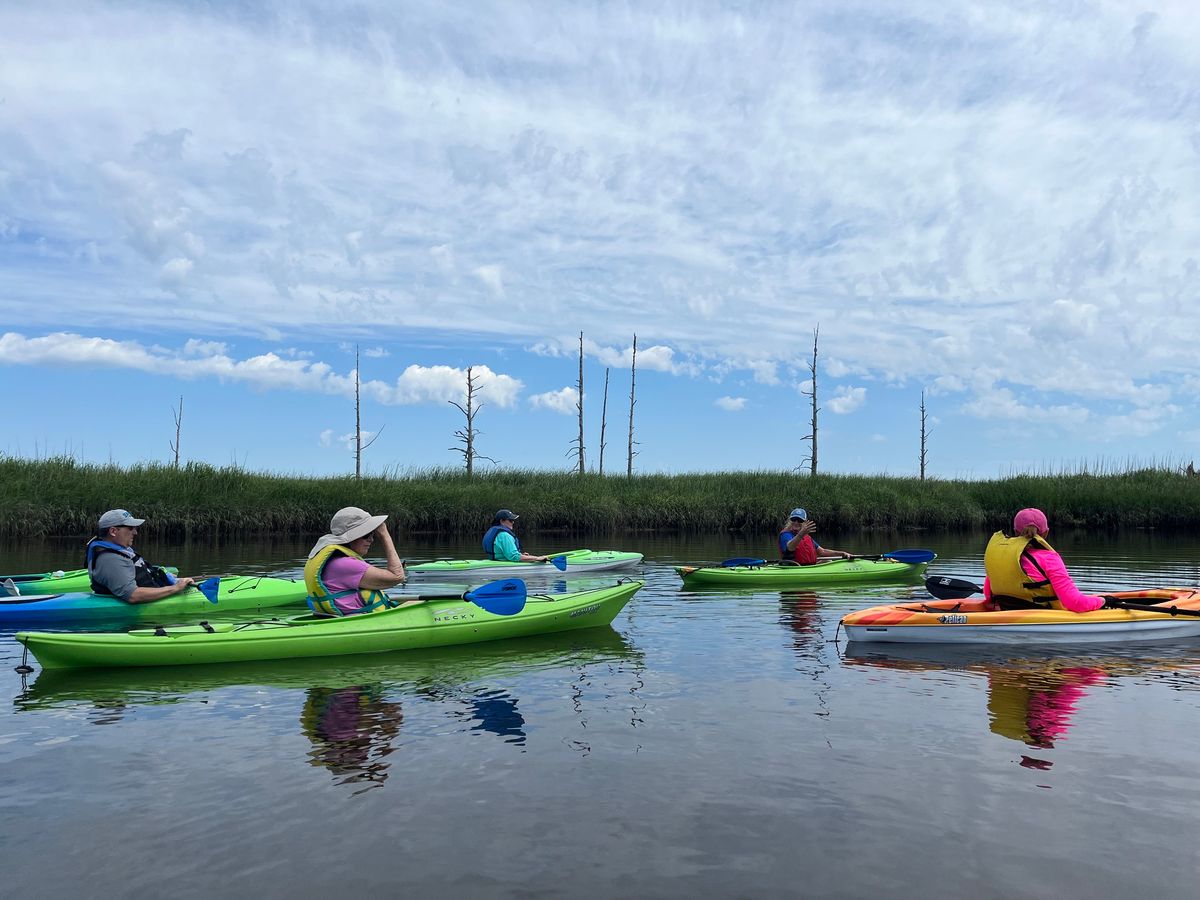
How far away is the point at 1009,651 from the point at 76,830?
7436mm

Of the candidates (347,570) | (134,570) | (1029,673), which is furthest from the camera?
(134,570)

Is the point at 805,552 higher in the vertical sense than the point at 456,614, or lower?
higher

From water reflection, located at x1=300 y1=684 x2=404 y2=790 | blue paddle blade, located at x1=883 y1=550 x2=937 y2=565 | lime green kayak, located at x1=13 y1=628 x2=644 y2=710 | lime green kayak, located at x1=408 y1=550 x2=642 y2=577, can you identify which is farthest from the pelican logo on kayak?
blue paddle blade, located at x1=883 y1=550 x2=937 y2=565

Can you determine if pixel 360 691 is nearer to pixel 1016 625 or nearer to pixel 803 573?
pixel 1016 625

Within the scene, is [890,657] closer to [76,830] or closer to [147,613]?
[76,830]

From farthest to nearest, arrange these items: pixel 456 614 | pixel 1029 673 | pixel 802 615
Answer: pixel 802 615 < pixel 456 614 < pixel 1029 673

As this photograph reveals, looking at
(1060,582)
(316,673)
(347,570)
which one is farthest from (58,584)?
(1060,582)

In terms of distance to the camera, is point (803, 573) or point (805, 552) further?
point (805, 552)

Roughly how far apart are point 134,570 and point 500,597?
3.90 metres

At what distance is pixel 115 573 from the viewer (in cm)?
952

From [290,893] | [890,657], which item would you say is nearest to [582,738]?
[290,893]

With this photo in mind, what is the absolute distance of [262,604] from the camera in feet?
37.2

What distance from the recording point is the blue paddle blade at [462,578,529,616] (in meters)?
8.96

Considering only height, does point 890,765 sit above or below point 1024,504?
below
